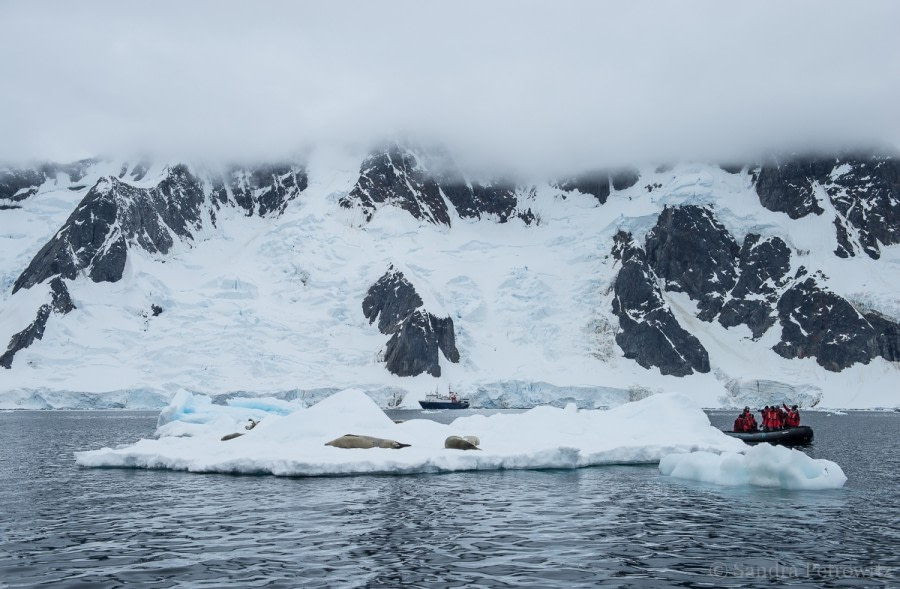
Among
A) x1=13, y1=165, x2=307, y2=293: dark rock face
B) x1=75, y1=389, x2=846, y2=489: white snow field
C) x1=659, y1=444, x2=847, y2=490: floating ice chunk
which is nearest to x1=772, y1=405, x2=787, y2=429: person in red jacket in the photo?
x1=75, y1=389, x2=846, y2=489: white snow field

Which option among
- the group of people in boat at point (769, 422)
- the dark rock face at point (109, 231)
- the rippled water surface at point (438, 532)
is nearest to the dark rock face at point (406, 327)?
the dark rock face at point (109, 231)

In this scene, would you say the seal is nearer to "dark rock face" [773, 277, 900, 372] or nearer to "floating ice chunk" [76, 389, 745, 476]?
"floating ice chunk" [76, 389, 745, 476]

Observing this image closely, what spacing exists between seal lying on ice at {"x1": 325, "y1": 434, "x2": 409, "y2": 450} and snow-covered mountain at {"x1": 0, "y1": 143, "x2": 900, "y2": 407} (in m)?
96.8

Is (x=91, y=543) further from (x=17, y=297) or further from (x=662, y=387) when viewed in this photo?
(x=17, y=297)

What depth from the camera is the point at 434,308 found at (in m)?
168

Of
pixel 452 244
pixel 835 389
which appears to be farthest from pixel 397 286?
pixel 835 389

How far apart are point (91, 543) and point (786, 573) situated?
16.2 m

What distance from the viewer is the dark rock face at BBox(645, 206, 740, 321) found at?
196 metres

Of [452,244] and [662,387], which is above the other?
[452,244]

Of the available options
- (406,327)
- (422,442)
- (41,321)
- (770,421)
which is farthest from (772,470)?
(41,321)

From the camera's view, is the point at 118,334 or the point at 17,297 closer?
the point at 118,334

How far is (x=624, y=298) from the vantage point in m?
182

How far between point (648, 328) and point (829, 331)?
43.2 meters

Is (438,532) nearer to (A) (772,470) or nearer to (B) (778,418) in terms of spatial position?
(A) (772,470)
